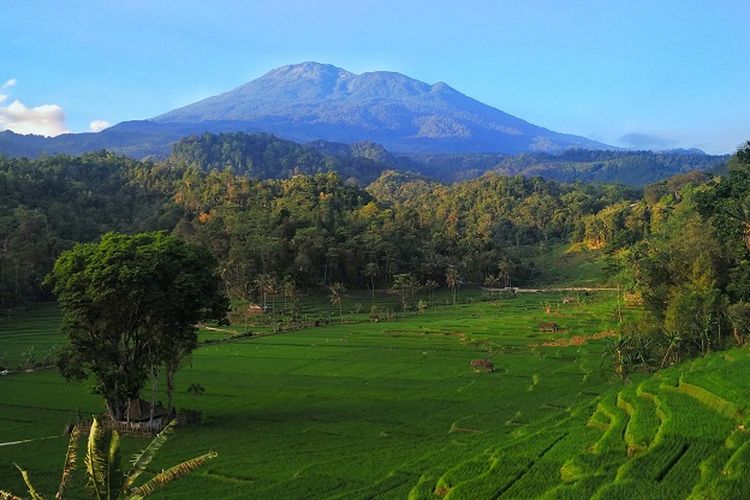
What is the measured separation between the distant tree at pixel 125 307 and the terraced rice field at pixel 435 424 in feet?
8.73

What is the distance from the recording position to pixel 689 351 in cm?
3475

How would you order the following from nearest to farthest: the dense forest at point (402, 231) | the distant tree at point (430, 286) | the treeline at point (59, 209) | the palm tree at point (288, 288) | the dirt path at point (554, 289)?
the dense forest at point (402, 231) → the palm tree at point (288, 288) → the treeline at point (59, 209) → the dirt path at point (554, 289) → the distant tree at point (430, 286)

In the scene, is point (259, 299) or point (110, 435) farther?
point (259, 299)

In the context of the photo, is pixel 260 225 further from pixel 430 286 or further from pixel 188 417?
pixel 188 417

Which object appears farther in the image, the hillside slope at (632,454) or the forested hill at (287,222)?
the forested hill at (287,222)

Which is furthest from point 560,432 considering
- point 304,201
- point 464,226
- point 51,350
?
point 464,226

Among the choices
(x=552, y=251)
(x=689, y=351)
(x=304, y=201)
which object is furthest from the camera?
(x=552, y=251)

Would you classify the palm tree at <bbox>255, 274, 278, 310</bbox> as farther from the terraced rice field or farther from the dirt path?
the dirt path

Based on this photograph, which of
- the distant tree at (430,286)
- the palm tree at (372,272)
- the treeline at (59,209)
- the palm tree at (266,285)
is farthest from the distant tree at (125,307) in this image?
the distant tree at (430,286)

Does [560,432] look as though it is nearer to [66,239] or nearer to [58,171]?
[66,239]

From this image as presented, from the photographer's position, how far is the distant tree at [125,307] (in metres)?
23.3

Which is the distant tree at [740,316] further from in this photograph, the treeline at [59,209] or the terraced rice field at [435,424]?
the treeline at [59,209]

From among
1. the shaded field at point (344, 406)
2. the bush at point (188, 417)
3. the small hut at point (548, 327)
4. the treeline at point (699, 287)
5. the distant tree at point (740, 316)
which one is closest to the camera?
the shaded field at point (344, 406)

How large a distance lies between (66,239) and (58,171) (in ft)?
109
